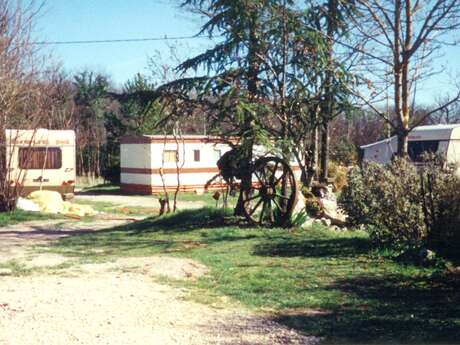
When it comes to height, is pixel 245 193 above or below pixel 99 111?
below

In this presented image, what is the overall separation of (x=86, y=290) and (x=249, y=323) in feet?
7.69

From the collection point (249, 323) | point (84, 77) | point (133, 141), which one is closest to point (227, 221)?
point (249, 323)

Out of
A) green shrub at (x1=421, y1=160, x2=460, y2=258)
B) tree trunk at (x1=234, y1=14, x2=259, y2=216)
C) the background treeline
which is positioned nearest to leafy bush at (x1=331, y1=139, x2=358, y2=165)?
the background treeline

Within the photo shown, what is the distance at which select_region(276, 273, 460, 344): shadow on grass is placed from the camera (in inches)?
217

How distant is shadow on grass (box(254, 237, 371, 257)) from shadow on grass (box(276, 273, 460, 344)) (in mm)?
2337

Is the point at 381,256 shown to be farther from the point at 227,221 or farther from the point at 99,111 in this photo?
the point at 99,111

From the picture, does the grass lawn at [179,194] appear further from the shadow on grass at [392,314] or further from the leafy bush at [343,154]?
the shadow on grass at [392,314]

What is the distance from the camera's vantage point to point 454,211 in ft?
28.5

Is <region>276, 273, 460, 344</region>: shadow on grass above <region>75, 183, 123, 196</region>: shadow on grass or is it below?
below

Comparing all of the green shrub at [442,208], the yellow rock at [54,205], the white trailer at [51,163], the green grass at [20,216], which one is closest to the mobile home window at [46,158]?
the white trailer at [51,163]

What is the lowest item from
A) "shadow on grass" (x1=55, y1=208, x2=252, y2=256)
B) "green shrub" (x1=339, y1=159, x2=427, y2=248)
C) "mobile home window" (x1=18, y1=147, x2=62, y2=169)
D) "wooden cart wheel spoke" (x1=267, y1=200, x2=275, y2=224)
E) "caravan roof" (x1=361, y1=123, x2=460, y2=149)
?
"shadow on grass" (x1=55, y1=208, x2=252, y2=256)

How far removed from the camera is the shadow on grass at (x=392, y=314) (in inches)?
217

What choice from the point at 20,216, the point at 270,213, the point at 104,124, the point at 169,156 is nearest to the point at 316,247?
the point at 270,213

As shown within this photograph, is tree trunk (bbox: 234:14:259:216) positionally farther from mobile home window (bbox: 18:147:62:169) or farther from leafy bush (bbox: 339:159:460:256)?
mobile home window (bbox: 18:147:62:169)
